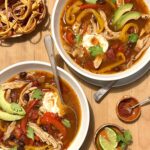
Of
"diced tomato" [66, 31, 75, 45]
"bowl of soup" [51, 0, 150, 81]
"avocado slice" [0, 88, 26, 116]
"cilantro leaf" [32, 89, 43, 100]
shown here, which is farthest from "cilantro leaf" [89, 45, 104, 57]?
"avocado slice" [0, 88, 26, 116]

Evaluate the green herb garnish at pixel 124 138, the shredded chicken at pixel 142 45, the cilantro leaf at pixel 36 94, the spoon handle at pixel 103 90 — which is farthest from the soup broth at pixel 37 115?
the shredded chicken at pixel 142 45

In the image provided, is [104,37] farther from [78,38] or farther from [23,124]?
[23,124]

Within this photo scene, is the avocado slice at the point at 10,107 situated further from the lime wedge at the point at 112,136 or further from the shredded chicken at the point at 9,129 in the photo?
the lime wedge at the point at 112,136

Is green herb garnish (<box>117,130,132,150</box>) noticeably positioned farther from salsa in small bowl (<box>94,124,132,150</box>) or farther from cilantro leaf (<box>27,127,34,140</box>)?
cilantro leaf (<box>27,127,34,140</box>)

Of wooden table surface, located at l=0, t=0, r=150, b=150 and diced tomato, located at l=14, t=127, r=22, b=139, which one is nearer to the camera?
diced tomato, located at l=14, t=127, r=22, b=139

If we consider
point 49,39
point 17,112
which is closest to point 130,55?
point 49,39

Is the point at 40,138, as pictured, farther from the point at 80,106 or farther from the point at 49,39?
the point at 49,39
